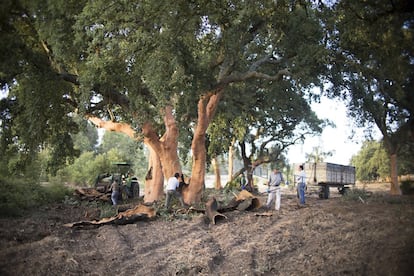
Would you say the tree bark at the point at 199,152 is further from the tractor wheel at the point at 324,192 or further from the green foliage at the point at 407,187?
the green foliage at the point at 407,187

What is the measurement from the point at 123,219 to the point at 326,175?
1391 cm

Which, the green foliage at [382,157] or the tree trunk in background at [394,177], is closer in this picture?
the green foliage at [382,157]

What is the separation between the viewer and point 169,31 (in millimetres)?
7422

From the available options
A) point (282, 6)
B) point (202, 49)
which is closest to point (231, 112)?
point (202, 49)

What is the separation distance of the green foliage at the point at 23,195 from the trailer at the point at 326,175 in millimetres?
14410

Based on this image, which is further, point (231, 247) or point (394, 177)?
point (231, 247)

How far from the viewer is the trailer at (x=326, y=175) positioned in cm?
2038

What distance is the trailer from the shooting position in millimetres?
20375

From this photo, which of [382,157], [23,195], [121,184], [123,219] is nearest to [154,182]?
[121,184]

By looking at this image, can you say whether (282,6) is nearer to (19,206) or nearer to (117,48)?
(117,48)

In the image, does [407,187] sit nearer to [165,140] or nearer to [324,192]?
[165,140]

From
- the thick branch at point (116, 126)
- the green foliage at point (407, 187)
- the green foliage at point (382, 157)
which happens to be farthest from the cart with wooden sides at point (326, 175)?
the green foliage at point (407, 187)

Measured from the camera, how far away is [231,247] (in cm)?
686

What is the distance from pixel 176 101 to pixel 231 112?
197 inches
